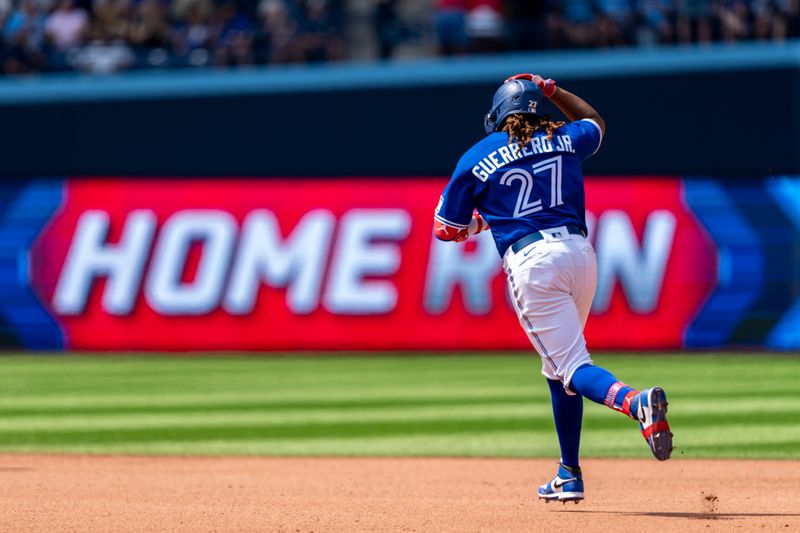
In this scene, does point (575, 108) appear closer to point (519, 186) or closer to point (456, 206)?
point (519, 186)

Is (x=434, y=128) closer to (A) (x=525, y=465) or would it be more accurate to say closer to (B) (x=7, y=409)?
(B) (x=7, y=409)

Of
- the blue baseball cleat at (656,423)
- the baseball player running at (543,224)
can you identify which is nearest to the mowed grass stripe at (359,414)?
the baseball player running at (543,224)

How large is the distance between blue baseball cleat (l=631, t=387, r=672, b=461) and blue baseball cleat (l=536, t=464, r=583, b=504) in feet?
2.94

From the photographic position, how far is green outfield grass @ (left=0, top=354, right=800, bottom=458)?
10.3 metres

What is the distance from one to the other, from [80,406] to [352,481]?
217 inches

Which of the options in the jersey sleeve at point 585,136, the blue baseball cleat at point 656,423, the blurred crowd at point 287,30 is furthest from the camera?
the blurred crowd at point 287,30

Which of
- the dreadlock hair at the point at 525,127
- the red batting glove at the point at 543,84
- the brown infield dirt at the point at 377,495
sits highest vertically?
the red batting glove at the point at 543,84

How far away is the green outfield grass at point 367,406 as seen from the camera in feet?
33.9

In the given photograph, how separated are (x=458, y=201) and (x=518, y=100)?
599 mm

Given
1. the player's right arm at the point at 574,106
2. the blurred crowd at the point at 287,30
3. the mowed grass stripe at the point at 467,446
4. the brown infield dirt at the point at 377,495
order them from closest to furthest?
the brown infield dirt at the point at 377,495 < the player's right arm at the point at 574,106 < the mowed grass stripe at the point at 467,446 < the blurred crowd at the point at 287,30

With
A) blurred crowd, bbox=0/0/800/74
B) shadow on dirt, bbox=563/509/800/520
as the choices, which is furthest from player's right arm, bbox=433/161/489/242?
blurred crowd, bbox=0/0/800/74

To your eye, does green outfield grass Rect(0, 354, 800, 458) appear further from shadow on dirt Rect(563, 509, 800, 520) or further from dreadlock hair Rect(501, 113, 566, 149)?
dreadlock hair Rect(501, 113, 566, 149)

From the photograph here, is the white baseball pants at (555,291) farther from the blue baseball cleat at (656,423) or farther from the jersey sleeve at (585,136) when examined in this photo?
the blue baseball cleat at (656,423)

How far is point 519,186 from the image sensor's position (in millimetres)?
6879
